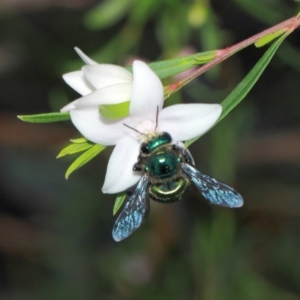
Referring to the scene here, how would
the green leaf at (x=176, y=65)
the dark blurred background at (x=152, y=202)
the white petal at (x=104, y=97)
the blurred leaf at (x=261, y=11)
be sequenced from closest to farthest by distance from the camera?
the white petal at (x=104, y=97)
the green leaf at (x=176, y=65)
the blurred leaf at (x=261, y=11)
the dark blurred background at (x=152, y=202)

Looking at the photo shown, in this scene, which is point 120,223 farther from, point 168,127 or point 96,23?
point 96,23

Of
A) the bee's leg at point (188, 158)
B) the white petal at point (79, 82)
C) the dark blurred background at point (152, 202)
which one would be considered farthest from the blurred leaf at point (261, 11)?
the white petal at point (79, 82)

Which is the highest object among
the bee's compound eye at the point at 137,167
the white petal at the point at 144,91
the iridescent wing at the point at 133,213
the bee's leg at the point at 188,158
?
the bee's leg at the point at 188,158

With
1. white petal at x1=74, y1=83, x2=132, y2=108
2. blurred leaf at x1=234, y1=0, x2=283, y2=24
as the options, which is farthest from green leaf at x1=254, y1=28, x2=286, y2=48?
blurred leaf at x1=234, y1=0, x2=283, y2=24

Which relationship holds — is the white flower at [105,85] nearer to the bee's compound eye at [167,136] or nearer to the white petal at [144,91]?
the white petal at [144,91]

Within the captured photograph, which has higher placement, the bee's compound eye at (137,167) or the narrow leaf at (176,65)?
the narrow leaf at (176,65)

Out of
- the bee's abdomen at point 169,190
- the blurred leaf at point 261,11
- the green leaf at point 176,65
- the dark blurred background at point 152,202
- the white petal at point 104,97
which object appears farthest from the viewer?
the dark blurred background at point 152,202

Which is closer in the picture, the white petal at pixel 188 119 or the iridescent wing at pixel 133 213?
the white petal at pixel 188 119

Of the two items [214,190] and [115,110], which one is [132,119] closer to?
[115,110]
